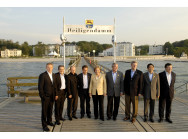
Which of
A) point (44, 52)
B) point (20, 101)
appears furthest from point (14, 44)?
point (20, 101)

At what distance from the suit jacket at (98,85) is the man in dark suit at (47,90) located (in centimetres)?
115

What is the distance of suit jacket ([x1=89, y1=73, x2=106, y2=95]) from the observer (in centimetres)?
517

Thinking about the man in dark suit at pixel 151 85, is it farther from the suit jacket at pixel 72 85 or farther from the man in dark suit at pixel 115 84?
the suit jacket at pixel 72 85

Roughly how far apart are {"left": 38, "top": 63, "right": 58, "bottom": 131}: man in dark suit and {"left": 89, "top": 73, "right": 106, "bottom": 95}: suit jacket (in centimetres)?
115

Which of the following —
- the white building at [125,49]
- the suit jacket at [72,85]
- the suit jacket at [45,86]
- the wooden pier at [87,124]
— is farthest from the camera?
the white building at [125,49]

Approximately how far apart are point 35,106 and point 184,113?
547 cm

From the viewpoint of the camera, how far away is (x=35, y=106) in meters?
6.80

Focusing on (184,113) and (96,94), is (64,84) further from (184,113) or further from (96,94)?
(184,113)

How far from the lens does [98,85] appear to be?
16.9 ft

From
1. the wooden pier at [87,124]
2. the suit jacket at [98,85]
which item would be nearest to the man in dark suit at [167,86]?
the wooden pier at [87,124]

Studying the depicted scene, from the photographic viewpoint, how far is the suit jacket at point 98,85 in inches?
203

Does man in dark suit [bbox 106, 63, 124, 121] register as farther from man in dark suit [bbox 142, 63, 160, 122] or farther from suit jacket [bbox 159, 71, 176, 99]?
suit jacket [bbox 159, 71, 176, 99]
